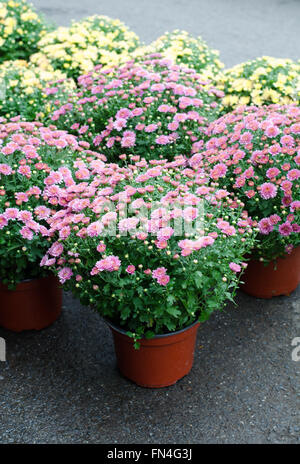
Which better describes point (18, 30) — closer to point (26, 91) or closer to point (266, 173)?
point (26, 91)

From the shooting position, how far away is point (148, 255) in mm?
2092

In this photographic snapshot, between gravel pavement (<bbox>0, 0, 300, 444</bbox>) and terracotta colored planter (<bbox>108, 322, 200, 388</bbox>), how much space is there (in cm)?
7

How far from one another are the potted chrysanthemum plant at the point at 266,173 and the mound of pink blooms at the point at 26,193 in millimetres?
801

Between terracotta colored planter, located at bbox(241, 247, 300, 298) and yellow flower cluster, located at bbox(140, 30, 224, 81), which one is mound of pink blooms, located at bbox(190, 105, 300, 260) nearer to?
terracotta colored planter, located at bbox(241, 247, 300, 298)

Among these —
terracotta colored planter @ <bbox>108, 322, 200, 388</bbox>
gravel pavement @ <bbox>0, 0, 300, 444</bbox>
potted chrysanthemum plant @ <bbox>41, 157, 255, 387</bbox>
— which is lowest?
gravel pavement @ <bbox>0, 0, 300, 444</bbox>

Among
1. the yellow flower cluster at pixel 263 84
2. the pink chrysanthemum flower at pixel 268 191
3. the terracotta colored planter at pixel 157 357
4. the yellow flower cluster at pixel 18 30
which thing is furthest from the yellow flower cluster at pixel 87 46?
the terracotta colored planter at pixel 157 357

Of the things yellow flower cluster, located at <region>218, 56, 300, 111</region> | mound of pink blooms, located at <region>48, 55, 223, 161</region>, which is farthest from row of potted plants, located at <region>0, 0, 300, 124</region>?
mound of pink blooms, located at <region>48, 55, 223, 161</region>

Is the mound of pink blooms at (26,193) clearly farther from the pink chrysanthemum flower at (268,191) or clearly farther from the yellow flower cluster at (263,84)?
the yellow flower cluster at (263,84)

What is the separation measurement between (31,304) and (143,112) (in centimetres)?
139

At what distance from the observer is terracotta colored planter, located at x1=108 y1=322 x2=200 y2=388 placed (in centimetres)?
234

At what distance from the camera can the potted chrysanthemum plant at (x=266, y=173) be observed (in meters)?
2.54

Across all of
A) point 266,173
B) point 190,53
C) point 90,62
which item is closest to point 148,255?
point 266,173
